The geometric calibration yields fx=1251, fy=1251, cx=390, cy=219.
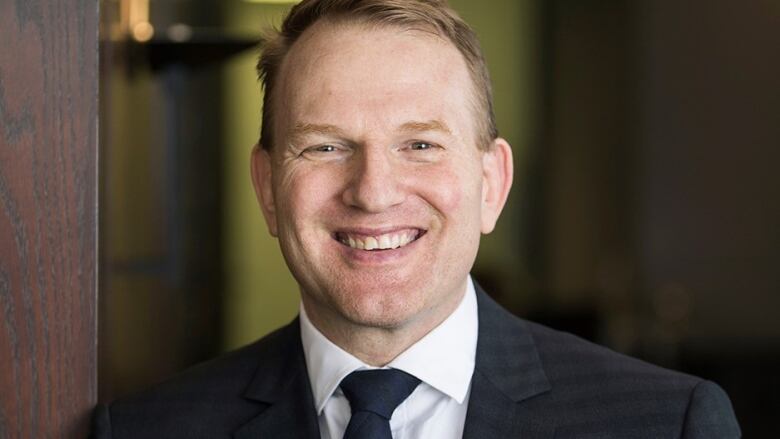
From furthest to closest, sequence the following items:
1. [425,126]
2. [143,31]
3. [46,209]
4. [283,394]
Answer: [143,31] < [283,394] < [425,126] < [46,209]

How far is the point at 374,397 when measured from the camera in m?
1.83

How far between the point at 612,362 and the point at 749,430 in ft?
13.4

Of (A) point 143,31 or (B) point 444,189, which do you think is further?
(A) point 143,31

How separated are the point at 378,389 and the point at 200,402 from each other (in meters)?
0.30

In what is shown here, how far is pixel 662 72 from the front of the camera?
623 cm

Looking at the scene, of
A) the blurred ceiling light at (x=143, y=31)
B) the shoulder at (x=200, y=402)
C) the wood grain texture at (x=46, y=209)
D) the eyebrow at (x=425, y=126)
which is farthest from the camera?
the blurred ceiling light at (x=143, y=31)

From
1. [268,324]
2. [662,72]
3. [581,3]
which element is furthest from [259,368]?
[581,3]

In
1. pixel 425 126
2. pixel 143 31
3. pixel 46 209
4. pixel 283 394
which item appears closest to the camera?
pixel 46 209

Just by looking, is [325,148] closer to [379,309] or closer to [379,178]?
[379,178]

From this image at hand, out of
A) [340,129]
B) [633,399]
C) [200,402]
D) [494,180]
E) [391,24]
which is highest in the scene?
[391,24]

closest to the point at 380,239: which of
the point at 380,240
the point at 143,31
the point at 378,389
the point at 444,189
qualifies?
the point at 380,240

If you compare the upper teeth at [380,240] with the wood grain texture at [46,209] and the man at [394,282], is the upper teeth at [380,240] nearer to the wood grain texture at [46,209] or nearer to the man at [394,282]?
the man at [394,282]

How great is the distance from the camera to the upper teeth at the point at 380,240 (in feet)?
5.93

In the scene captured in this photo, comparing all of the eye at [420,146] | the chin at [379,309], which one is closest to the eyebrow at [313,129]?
the eye at [420,146]
